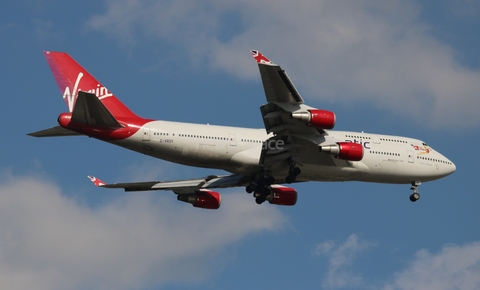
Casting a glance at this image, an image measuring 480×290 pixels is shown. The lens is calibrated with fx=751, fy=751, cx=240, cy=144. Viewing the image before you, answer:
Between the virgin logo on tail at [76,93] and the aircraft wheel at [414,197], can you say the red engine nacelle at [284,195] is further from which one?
the virgin logo on tail at [76,93]

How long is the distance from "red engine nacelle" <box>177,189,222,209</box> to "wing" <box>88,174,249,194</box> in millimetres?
471

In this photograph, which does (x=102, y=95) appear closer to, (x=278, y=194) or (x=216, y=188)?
(x=216, y=188)

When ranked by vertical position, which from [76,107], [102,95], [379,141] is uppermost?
[379,141]

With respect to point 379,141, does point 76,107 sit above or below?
below

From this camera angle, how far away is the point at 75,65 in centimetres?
3922

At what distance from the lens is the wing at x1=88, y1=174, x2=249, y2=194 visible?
42719 millimetres

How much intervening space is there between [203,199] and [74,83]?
11065mm

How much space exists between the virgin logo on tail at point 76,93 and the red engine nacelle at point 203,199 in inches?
366

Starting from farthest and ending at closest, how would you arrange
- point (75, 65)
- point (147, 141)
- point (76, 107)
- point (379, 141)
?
point (379, 141) → point (75, 65) → point (147, 141) → point (76, 107)

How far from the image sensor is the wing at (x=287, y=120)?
32.5 metres

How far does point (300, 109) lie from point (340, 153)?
171 inches

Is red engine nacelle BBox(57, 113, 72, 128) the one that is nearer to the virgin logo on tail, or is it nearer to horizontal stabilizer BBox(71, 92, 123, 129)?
horizontal stabilizer BBox(71, 92, 123, 129)

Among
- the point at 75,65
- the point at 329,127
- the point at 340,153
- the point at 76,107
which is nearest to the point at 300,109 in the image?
the point at 329,127

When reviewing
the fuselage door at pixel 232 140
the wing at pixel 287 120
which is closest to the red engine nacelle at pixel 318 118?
the wing at pixel 287 120
